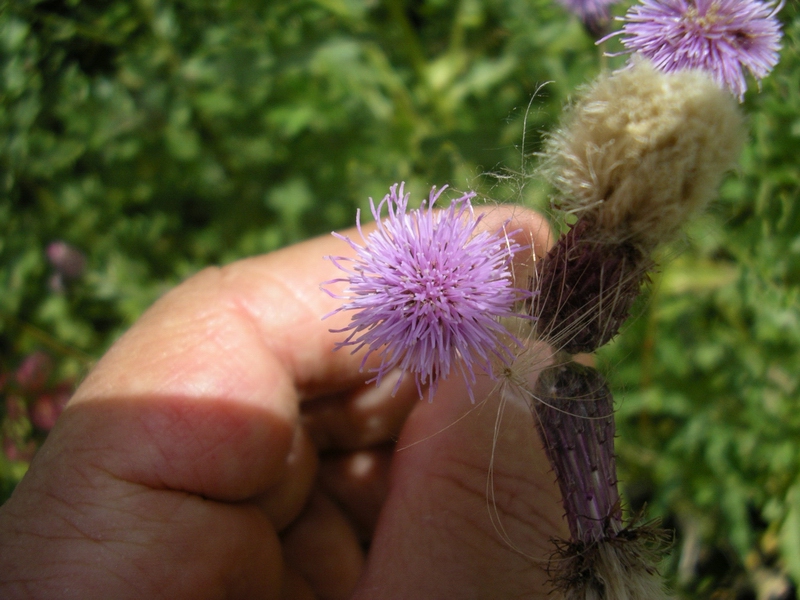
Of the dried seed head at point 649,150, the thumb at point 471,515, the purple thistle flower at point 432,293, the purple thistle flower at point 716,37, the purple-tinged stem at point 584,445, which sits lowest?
the thumb at point 471,515

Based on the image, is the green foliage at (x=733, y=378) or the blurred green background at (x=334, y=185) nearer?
the green foliage at (x=733, y=378)

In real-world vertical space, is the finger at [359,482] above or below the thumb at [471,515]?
below

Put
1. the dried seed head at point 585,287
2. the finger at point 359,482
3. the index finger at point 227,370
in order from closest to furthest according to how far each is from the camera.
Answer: the dried seed head at point 585,287, the index finger at point 227,370, the finger at point 359,482

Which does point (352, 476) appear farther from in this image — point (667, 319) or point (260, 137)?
point (260, 137)

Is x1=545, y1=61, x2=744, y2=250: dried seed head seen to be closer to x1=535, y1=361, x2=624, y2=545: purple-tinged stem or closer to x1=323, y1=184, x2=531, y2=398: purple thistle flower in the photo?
x1=323, y1=184, x2=531, y2=398: purple thistle flower

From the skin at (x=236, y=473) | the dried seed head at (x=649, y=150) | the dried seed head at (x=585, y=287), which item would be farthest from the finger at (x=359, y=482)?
the dried seed head at (x=649, y=150)

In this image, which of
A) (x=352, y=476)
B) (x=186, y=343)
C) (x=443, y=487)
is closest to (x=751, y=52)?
(x=443, y=487)

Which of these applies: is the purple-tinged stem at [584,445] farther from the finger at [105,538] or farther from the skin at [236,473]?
the finger at [105,538]

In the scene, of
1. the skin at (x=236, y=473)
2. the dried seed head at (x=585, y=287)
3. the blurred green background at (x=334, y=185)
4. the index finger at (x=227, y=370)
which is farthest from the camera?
the blurred green background at (x=334, y=185)
